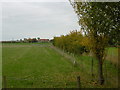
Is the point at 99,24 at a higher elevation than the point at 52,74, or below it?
higher

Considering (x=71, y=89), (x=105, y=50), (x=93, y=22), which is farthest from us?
(x=105, y=50)

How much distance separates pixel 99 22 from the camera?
9828 mm

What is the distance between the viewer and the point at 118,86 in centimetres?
935

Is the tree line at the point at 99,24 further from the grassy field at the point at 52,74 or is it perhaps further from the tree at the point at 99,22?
the grassy field at the point at 52,74

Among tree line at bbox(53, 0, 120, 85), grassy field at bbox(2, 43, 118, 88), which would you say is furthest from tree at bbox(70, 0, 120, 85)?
grassy field at bbox(2, 43, 118, 88)

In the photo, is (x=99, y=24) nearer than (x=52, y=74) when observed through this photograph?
Yes

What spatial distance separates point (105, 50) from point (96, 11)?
2.69 m

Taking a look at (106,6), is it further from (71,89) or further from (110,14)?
(71,89)

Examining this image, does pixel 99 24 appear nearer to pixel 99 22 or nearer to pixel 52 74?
pixel 99 22

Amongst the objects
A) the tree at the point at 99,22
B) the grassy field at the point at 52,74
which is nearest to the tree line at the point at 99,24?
the tree at the point at 99,22

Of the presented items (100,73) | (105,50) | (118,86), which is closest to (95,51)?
(105,50)

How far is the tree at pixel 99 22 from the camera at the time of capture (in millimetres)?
9320

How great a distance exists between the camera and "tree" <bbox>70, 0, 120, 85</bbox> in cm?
932

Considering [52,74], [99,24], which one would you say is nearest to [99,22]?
[99,24]
